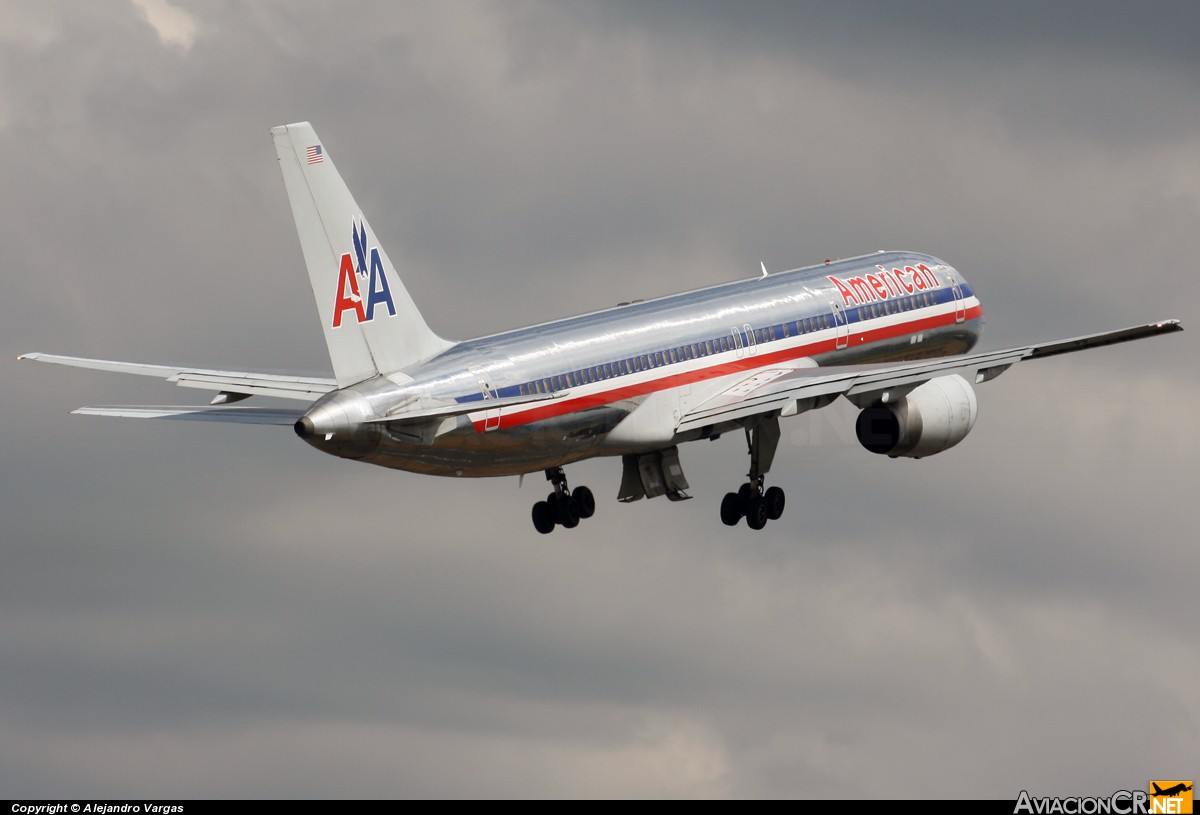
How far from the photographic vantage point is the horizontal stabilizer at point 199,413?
237 ft

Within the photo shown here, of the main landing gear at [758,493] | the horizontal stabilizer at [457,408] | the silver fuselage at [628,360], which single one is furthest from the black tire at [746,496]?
the horizontal stabilizer at [457,408]

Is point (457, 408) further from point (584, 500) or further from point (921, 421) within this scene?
point (921, 421)

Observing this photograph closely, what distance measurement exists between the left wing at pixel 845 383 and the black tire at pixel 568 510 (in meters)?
4.58

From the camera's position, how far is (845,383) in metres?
76.1

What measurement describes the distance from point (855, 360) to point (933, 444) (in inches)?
234

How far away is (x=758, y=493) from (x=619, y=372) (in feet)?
25.7

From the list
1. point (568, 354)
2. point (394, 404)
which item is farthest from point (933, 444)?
point (394, 404)

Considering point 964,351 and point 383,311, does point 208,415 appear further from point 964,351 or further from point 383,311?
point 964,351

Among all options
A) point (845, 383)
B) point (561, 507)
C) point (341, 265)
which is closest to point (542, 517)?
point (561, 507)

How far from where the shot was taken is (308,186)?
222 ft

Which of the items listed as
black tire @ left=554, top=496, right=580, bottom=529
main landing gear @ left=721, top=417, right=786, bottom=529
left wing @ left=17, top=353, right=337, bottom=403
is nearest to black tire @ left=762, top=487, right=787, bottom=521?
main landing gear @ left=721, top=417, right=786, bottom=529

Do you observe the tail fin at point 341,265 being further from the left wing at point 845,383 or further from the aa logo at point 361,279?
the left wing at point 845,383

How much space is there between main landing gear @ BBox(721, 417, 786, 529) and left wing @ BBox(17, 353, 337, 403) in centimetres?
1300

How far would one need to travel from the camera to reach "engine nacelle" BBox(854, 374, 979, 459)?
78.0 m
